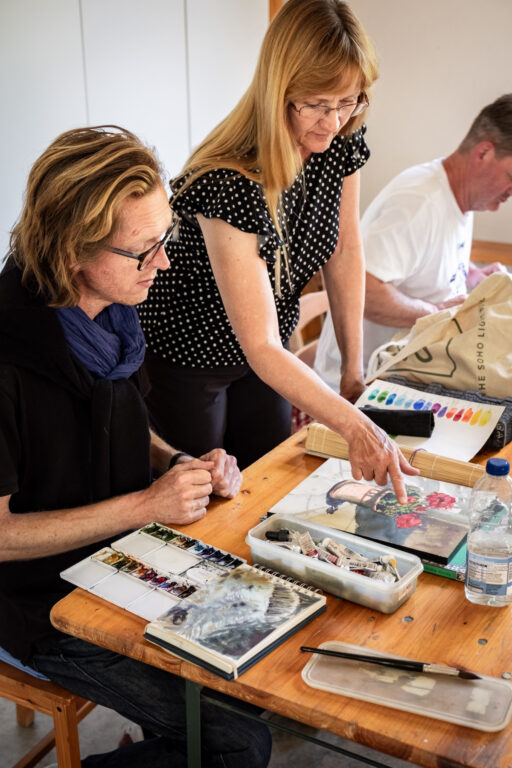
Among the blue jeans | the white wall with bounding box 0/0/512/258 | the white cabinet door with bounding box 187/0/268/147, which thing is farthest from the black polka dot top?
the white cabinet door with bounding box 187/0/268/147

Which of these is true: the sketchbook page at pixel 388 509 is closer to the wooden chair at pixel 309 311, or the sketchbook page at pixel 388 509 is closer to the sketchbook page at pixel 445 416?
the sketchbook page at pixel 445 416

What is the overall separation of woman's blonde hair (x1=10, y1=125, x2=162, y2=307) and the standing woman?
28 cm

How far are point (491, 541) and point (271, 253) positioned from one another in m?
0.71

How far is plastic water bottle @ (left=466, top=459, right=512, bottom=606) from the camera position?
111cm

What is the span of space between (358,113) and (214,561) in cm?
100

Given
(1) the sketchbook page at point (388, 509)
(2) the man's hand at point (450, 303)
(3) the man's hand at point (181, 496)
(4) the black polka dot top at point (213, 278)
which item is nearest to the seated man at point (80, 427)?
(3) the man's hand at point (181, 496)

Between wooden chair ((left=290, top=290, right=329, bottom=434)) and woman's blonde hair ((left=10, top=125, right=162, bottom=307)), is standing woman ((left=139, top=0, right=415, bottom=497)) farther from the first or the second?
wooden chair ((left=290, top=290, right=329, bottom=434))

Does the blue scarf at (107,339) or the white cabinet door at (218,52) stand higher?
the white cabinet door at (218,52)

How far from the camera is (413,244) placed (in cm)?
231

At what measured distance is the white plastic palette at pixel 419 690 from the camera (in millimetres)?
937

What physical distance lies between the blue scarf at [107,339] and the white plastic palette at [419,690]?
632mm

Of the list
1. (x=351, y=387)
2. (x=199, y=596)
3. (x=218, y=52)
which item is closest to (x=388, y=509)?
(x=199, y=596)

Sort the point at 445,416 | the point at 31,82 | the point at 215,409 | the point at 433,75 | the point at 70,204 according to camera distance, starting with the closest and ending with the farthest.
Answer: the point at 70,204 < the point at 445,416 < the point at 215,409 < the point at 31,82 < the point at 433,75

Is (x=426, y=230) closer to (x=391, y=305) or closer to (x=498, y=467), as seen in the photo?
(x=391, y=305)
